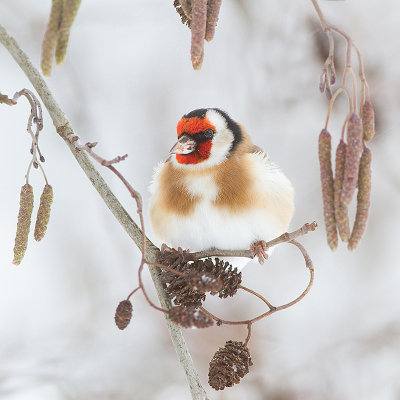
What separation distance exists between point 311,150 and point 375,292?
3.97ft

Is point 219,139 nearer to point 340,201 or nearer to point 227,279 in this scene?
point 227,279

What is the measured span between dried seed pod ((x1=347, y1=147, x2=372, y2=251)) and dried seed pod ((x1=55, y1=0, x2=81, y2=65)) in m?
0.70

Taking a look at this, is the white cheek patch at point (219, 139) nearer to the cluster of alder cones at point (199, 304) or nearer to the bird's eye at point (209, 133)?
the bird's eye at point (209, 133)

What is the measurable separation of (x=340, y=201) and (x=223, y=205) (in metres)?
0.95

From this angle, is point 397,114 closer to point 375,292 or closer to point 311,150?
point 311,150

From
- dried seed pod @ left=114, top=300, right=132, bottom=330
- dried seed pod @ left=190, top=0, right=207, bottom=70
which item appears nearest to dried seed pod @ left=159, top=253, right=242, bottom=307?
dried seed pod @ left=114, top=300, right=132, bottom=330

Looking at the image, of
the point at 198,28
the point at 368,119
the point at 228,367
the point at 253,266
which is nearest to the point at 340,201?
the point at 368,119

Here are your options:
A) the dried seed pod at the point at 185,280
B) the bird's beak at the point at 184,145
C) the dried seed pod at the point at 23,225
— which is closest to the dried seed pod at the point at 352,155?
the dried seed pod at the point at 185,280

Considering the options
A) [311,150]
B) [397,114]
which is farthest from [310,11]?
[311,150]

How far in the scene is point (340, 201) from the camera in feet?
3.28

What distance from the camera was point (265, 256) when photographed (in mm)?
1953

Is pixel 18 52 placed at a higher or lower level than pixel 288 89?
lower

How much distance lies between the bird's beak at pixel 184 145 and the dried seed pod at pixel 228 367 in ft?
2.83

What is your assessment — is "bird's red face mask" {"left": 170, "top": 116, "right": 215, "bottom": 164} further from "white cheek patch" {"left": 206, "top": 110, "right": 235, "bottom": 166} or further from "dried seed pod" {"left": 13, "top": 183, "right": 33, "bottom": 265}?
"dried seed pod" {"left": 13, "top": 183, "right": 33, "bottom": 265}
